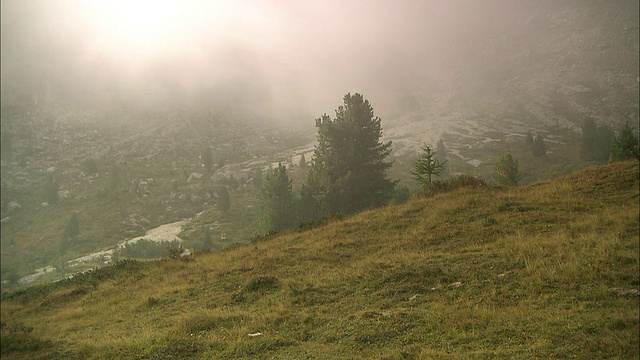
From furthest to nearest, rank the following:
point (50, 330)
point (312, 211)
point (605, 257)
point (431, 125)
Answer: point (431, 125) < point (312, 211) < point (50, 330) < point (605, 257)

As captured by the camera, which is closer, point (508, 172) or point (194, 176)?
Answer: point (508, 172)

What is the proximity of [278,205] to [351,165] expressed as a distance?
13951mm

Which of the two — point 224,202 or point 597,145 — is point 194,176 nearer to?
point 224,202

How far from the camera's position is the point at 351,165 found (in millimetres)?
44062

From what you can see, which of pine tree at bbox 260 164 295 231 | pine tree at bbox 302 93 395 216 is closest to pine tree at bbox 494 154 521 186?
pine tree at bbox 302 93 395 216

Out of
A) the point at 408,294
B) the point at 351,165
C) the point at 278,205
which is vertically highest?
the point at 351,165

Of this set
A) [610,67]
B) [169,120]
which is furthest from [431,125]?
[169,120]

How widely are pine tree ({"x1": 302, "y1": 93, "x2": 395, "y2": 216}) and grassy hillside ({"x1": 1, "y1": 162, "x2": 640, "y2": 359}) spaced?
18.4m

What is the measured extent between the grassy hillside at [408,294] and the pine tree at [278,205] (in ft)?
89.7

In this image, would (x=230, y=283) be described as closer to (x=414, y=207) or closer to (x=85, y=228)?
(x=414, y=207)

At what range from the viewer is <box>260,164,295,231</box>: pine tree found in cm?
5181

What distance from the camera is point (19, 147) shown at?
131000mm

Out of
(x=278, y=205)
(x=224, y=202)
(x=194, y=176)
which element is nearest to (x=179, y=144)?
(x=194, y=176)

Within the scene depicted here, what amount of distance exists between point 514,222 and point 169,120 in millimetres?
181296
